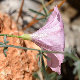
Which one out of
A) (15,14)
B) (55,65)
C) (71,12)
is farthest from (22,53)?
(71,12)

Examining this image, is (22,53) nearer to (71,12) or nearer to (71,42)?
(71,42)

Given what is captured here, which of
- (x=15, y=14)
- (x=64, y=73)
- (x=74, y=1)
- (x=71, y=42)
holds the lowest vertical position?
(x=64, y=73)

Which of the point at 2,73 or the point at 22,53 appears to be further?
the point at 22,53

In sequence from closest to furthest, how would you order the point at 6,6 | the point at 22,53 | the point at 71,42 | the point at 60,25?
the point at 60,25, the point at 22,53, the point at 6,6, the point at 71,42

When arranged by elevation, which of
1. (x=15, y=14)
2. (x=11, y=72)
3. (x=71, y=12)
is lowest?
(x=11, y=72)

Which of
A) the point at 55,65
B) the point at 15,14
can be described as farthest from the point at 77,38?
the point at 55,65

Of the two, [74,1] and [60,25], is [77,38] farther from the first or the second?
[60,25]

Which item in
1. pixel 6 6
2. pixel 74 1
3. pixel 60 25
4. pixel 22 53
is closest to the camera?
pixel 60 25

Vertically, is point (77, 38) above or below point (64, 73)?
above

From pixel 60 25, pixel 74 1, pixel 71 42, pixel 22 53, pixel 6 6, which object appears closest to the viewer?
pixel 60 25
